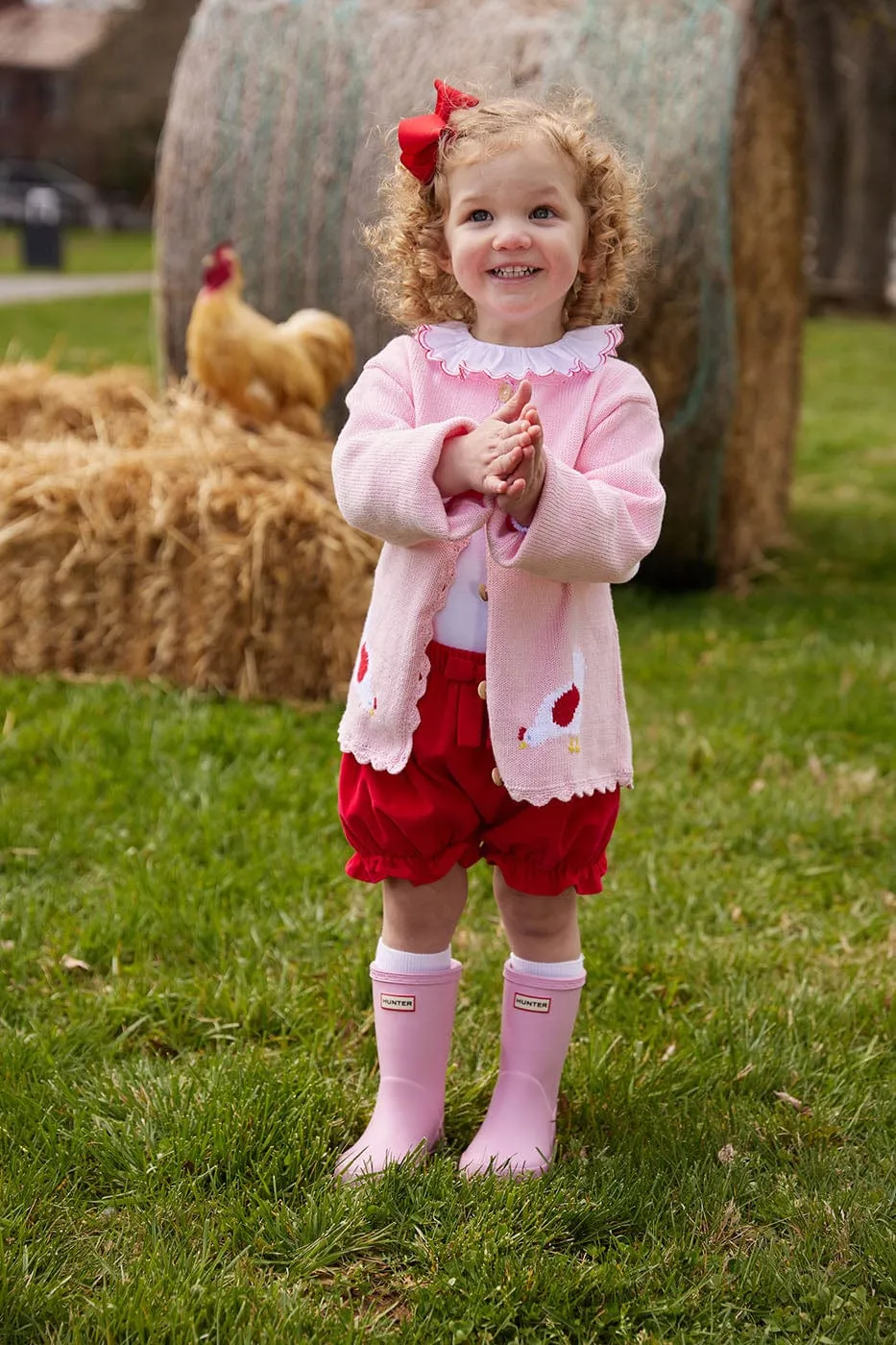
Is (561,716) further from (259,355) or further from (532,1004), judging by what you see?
(259,355)

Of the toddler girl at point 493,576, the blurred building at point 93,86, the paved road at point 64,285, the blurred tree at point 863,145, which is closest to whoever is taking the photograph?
the toddler girl at point 493,576

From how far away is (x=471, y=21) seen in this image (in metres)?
4.89

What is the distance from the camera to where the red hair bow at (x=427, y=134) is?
207 centimetres

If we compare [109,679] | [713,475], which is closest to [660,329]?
[713,475]

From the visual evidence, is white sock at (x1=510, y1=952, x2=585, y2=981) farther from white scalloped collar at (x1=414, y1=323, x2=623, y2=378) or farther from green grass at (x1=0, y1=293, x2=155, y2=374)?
green grass at (x1=0, y1=293, x2=155, y2=374)

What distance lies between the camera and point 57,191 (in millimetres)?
38125

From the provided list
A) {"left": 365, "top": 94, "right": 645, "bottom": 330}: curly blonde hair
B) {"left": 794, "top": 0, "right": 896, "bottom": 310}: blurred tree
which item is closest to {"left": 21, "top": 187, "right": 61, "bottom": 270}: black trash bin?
{"left": 794, "top": 0, "right": 896, "bottom": 310}: blurred tree

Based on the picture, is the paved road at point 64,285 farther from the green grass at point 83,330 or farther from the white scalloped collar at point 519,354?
the white scalloped collar at point 519,354

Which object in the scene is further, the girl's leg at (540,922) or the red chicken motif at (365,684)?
the girl's leg at (540,922)

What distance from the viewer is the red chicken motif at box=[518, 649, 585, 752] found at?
2051 mm

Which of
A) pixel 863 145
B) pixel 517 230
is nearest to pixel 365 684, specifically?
pixel 517 230

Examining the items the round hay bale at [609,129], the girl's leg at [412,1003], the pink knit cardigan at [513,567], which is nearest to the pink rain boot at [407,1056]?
the girl's leg at [412,1003]

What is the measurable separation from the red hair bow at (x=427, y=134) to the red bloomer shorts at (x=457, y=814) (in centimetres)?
67

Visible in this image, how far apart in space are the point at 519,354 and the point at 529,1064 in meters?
1.05
